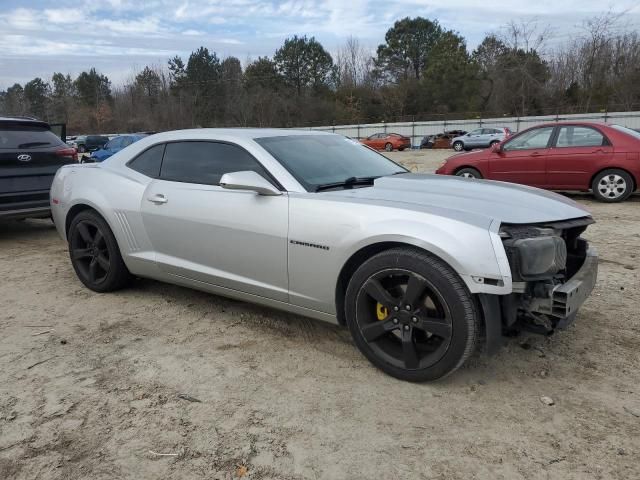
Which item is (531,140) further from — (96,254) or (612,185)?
(96,254)

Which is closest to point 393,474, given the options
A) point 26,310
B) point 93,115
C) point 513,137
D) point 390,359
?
point 390,359

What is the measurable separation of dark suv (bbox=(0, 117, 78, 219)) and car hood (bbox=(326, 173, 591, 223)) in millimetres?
5005

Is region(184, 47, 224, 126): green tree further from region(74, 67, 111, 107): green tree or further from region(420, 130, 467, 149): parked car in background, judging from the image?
region(420, 130, 467, 149): parked car in background

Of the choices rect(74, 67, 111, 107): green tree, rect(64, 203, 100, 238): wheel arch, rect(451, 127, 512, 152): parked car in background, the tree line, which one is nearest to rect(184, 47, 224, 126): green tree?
the tree line

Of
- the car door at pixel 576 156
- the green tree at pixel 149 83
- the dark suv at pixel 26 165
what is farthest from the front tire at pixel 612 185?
the green tree at pixel 149 83

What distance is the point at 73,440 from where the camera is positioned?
2473mm

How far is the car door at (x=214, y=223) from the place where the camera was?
334 cm

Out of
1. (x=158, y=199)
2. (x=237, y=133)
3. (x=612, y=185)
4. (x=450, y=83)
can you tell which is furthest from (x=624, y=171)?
(x=450, y=83)

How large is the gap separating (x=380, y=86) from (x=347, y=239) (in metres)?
67.1

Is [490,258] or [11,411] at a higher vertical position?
[490,258]

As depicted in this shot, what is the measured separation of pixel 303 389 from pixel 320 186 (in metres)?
1.29

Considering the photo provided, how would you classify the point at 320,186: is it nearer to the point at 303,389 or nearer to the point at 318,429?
the point at 303,389

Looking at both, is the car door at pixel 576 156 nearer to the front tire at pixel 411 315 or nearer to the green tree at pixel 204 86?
the front tire at pixel 411 315

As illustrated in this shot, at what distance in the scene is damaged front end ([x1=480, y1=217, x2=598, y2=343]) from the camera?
2.64 meters
